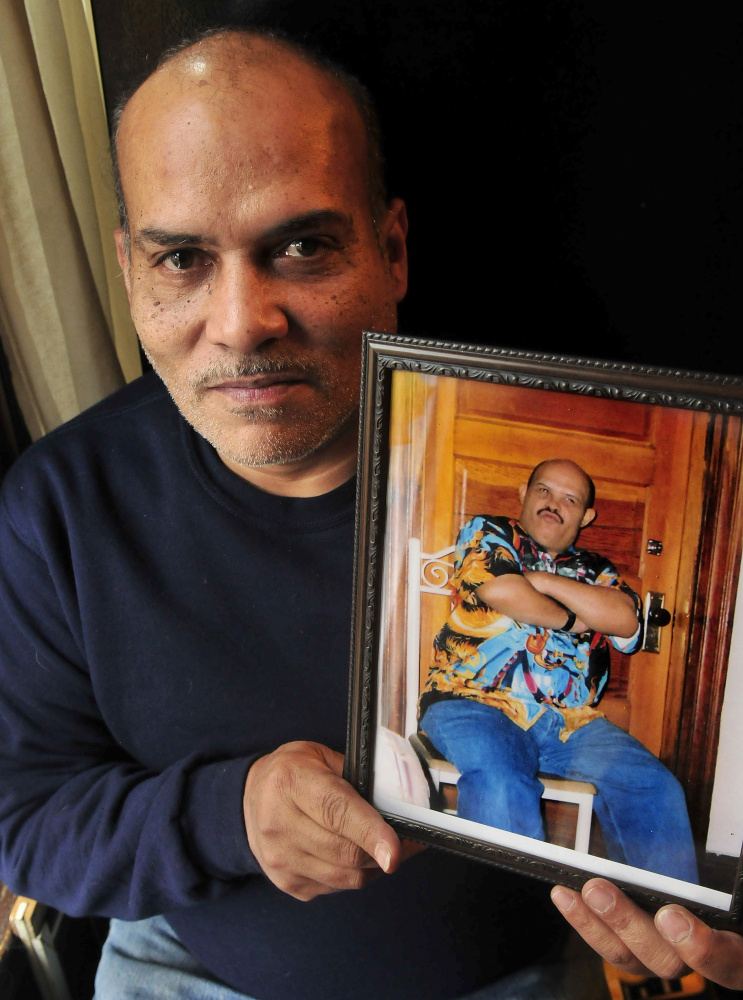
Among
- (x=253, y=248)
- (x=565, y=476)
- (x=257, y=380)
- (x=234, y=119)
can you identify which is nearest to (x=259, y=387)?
(x=257, y=380)

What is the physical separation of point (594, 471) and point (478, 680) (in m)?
0.23

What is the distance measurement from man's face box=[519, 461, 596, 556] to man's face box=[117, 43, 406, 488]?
1.14 ft

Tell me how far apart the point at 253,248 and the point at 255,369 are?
5.2 inches

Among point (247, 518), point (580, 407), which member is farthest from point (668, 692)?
point (247, 518)

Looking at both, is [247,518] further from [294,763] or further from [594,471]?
[594,471]

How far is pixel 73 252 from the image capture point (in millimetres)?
1146

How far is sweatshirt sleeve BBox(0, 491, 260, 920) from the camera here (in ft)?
2.95

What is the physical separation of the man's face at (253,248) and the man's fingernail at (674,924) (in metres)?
0.61

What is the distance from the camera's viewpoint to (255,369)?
814 millimetres

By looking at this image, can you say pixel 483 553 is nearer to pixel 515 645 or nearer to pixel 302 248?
pixel 515 645

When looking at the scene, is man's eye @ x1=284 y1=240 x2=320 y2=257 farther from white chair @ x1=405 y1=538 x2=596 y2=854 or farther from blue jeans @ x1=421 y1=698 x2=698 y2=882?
blue jeans @ x1=421 y1=698 x2=698 y2=882

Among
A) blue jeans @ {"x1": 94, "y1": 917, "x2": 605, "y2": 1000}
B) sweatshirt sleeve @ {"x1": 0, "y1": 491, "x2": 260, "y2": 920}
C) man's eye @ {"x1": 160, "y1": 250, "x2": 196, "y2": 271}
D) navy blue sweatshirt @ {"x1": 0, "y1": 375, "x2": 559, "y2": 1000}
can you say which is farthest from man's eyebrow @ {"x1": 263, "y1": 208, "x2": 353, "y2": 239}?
blue jeans @ {"x1": 94, "y1": 917, "x2": 605, "y2": 1000}

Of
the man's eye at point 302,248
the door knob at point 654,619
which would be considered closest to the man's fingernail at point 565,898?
the door knob at point 654,619

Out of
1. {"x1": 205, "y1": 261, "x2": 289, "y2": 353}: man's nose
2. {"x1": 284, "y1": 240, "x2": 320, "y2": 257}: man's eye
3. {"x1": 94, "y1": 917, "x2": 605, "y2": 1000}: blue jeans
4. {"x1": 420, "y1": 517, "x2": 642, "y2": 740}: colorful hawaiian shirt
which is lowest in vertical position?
{"x1": 94, "y1": 917, "x2": 605, "y2": 1000}: blue jeans
